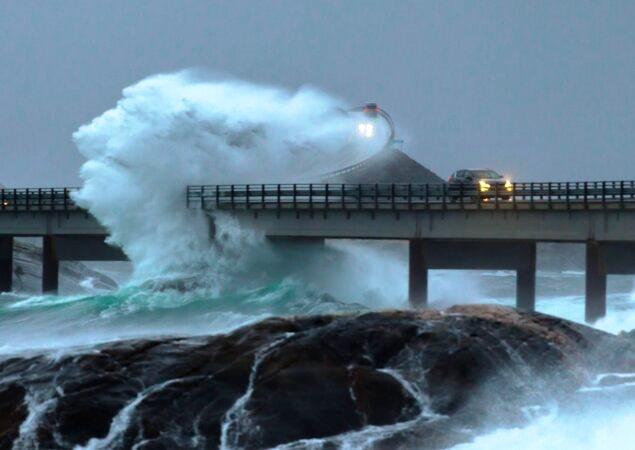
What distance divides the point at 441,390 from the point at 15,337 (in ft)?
60.6

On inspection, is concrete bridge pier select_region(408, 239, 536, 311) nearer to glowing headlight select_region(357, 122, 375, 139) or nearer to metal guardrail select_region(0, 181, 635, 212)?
metal guardrail select_region(0, 181, 635, 212)

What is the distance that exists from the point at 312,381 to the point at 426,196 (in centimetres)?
2302

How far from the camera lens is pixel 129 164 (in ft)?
162

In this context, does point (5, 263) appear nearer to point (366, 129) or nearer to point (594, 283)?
point (366, 129)

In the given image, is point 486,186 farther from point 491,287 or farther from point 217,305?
point 491,287

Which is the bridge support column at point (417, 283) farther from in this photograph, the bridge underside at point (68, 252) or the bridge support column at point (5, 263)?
the bridge support column at point (5, 263)

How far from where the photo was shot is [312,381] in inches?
804

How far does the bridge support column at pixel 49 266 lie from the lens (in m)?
52.2

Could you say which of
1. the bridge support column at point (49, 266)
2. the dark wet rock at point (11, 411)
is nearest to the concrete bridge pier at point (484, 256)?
the bridge support column at point (49, 266)

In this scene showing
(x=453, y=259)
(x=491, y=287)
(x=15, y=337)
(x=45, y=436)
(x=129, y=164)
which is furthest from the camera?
(x=491, y=287)

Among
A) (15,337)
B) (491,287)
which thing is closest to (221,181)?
(15,337)

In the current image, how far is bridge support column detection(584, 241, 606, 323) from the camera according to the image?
39.6 metres

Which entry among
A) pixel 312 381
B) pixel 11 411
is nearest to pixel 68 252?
pixel 11 411

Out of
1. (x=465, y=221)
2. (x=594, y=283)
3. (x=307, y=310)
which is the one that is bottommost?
(x=307, y=310)
